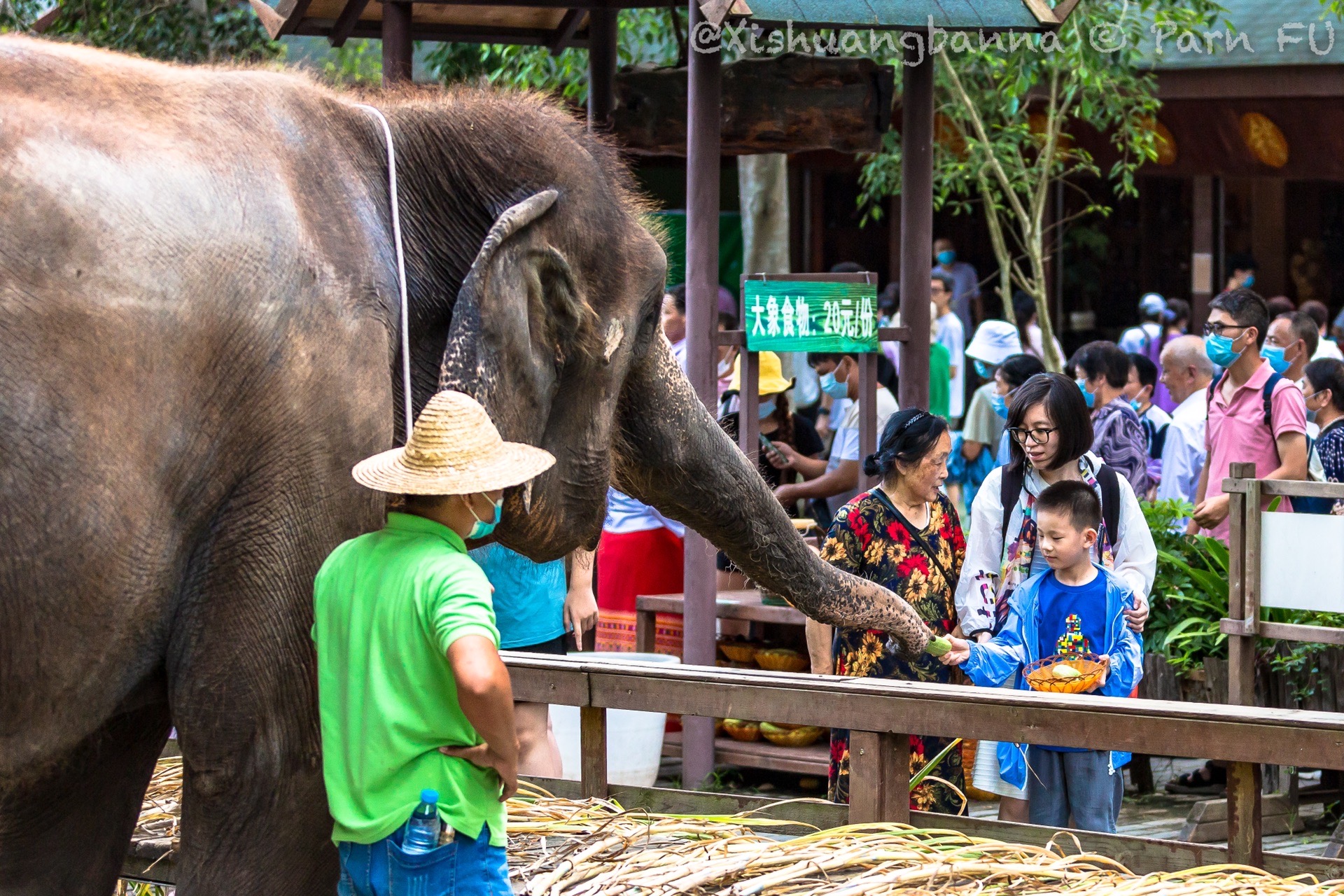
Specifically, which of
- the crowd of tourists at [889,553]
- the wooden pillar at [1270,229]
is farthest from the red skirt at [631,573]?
the wooden pillar at [1270,229]

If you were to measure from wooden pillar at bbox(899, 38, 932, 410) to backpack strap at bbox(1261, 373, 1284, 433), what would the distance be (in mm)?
1586

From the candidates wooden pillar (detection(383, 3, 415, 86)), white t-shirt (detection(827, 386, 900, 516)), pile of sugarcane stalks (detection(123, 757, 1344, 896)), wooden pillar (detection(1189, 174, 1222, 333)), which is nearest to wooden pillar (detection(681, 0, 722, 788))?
wooden pillar (detection(383, 3, 415, 86))

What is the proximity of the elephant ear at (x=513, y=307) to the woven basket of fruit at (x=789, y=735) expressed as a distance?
397cm

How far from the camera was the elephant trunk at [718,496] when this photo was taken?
370 centimetres

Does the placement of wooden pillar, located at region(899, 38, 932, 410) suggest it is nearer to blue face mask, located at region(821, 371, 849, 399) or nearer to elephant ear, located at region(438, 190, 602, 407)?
blue face mask, located at region(821, 371, 849, 399)

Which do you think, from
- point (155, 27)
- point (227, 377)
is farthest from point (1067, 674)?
point (155, 27)

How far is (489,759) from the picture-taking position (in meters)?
2.86

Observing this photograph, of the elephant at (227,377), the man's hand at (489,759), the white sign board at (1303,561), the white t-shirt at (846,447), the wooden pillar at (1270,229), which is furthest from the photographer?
the wooden pillar at (1270,229)

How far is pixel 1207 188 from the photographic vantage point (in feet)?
51.3

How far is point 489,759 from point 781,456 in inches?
209

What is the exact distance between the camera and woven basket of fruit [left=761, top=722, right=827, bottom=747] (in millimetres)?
6980

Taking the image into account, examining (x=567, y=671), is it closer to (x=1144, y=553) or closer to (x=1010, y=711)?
(x=1010, y=711)

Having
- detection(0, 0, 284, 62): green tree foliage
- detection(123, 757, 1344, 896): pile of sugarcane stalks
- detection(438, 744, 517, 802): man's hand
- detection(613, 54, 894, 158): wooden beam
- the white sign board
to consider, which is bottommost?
detection(123, 757, 1344, 896): pile of sugarcane stalks

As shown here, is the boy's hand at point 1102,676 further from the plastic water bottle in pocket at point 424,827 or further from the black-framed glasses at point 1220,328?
the black-framed glasses at point 1220,328
